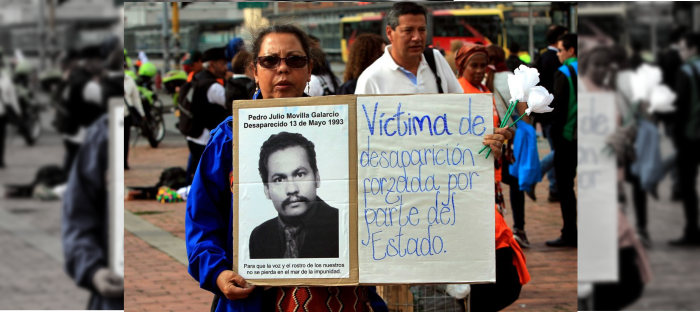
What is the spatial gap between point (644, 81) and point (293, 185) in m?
5.45

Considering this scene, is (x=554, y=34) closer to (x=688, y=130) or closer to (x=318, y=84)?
(x=688, y=130)

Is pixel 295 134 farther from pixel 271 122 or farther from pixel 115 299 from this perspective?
pixel 115 299

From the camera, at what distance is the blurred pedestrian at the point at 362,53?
7.50 m

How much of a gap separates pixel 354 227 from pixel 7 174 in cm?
292

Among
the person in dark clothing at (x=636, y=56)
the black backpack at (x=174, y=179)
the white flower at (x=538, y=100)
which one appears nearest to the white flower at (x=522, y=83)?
the white flower at (x=538, y=100)

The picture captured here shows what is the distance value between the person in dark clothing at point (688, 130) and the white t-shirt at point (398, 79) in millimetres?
3030

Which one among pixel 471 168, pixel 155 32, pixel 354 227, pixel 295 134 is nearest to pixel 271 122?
pixel 295 134

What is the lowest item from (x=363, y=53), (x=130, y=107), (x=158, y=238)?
(x=158, y=238)

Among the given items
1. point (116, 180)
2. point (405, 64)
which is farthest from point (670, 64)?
point (116, 180)

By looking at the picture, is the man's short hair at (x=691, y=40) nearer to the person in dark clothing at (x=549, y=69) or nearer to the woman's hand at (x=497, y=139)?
the person in dark clothing at (x=549, y=69)

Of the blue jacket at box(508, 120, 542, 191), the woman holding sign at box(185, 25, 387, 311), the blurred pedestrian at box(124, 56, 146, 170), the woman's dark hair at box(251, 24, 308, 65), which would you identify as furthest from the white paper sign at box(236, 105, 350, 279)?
the blurred pedestrian at box(124, 56, 146, 170)

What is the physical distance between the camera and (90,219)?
1.93m

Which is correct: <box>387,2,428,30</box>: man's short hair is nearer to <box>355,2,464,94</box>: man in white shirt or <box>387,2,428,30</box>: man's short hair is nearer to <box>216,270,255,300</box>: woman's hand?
<box>355,2,464,94</box>: man in white shirt

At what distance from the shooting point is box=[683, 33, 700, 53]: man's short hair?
767 cm
